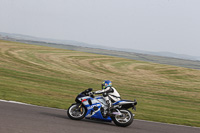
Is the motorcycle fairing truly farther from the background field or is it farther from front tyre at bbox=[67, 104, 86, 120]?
the background field

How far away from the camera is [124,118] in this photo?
31.2ft

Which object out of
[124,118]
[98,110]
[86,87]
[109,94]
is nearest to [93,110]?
[98,110]

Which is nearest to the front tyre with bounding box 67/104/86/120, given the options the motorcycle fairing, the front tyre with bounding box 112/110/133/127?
the motorcycle fairing

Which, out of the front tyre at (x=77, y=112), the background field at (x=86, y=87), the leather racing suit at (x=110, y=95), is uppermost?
the leather racing suit at (x=110, y=95)

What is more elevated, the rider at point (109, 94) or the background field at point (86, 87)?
the rider at point (109, 94)

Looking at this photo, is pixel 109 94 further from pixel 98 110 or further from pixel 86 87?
pixel 86 87

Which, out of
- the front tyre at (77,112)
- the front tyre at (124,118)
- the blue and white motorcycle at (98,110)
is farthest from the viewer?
the front tyre at (77,112)

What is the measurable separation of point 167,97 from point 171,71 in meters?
16.8

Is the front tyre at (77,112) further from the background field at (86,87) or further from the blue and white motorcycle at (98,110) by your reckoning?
the background field at (86,87)

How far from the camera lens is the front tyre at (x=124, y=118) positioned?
A: 936 cm

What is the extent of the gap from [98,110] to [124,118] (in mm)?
969

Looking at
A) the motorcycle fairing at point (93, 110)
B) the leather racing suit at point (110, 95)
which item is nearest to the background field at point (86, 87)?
the leather racing suit at point (110, 95)

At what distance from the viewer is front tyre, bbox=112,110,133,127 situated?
9359 millimetres

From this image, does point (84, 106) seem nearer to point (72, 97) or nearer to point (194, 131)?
point (194, 131)
